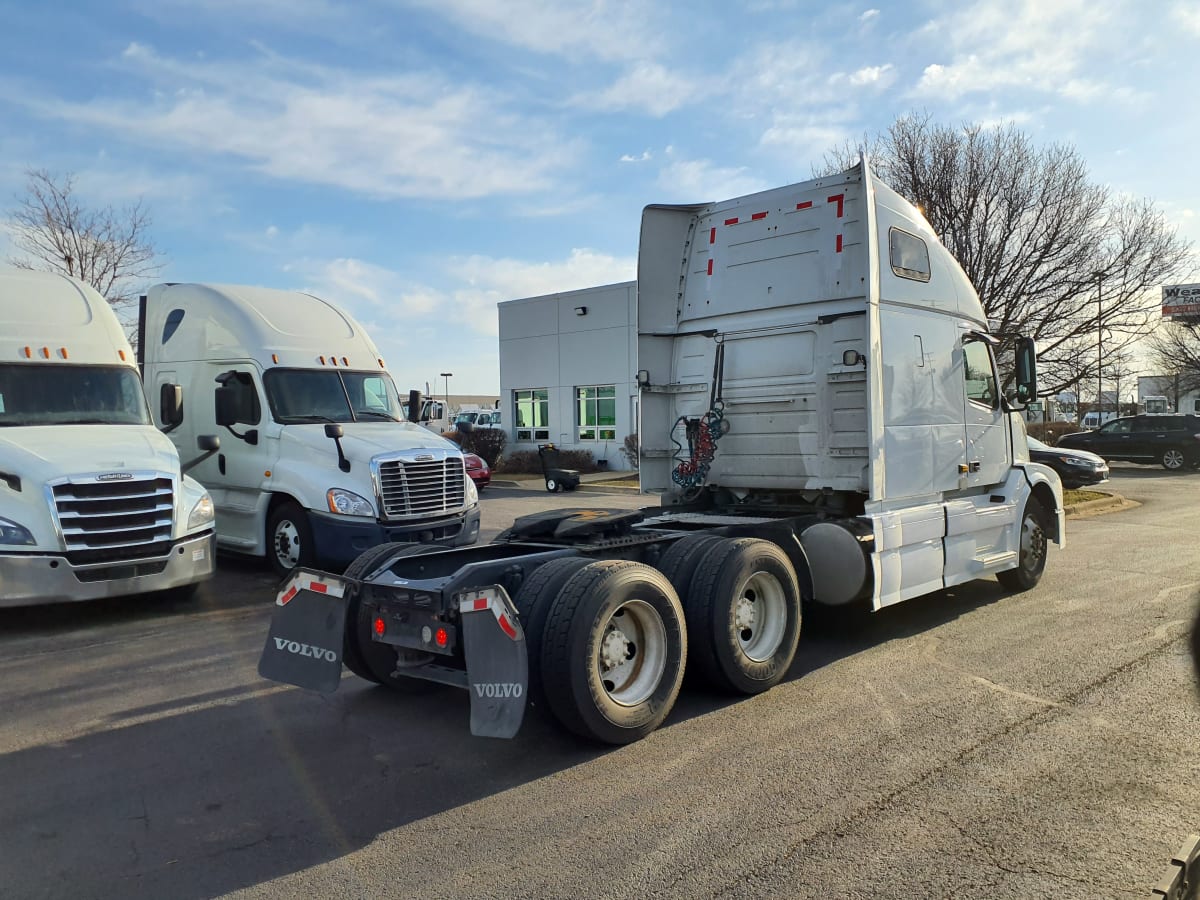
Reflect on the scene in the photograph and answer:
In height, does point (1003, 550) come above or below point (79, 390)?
below

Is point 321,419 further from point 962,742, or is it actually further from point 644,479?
point 962,742

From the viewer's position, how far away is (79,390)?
952cm

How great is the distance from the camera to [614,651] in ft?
16.8

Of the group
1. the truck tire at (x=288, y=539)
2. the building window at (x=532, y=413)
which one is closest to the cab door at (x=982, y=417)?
the truck tire at (x=288, y=539)

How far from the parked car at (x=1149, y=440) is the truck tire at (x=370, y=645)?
29.7 metres

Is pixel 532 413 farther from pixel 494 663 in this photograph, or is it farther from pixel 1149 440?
→ pixel 494 663

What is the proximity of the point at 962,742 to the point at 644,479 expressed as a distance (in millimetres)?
4366

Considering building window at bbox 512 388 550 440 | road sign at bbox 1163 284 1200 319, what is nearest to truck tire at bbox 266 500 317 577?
building window at bbox 512 388 550 440

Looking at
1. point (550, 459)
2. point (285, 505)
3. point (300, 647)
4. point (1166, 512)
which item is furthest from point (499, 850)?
point (550, 459)

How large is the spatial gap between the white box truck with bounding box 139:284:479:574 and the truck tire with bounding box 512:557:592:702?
4577mm

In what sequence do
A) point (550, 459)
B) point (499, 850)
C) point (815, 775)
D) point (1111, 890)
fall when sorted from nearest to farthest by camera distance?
point (1111, 890) < point (499, 850) < point (815, 775) < point (550, 459)

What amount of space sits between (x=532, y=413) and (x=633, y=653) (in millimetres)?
28410

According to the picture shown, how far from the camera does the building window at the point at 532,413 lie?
3284 centimetres

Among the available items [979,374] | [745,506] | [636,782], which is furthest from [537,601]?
[979,374]
